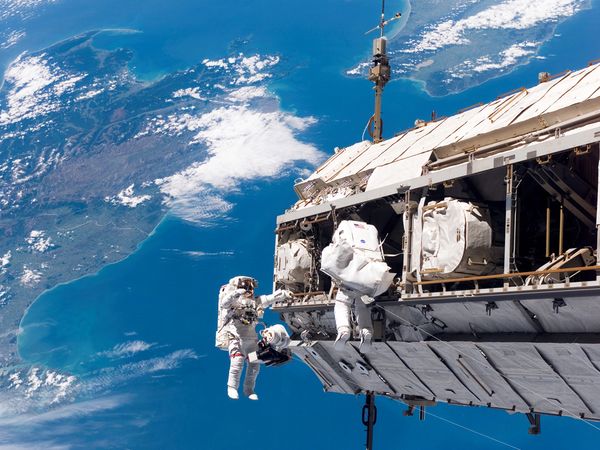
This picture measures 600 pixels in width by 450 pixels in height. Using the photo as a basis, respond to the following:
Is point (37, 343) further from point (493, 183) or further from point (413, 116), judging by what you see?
point (493, 183)

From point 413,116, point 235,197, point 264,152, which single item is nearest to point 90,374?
point 235,197

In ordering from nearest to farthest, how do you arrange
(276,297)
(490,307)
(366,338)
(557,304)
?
(557,304) < (490,307) < (366,338) < (276,297)

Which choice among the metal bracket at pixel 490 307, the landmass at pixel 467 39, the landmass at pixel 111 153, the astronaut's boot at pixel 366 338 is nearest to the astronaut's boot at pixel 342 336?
the astronaut's boot at pixel 366 338

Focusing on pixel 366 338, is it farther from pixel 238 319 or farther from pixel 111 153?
pixel 111 153

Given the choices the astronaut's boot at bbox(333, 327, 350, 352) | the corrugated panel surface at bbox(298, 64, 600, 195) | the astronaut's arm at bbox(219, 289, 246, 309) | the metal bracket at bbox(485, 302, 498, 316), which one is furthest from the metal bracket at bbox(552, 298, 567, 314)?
the astronaut's arm at bbox(219, 289, 246, 309)

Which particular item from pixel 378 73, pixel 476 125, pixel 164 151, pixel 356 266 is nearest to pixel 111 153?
pixel 164 151

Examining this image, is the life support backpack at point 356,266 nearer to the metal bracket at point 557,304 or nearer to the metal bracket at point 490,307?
the metal bracket at point 490,307
